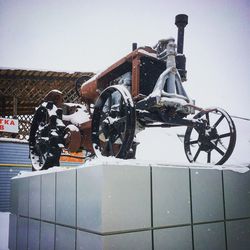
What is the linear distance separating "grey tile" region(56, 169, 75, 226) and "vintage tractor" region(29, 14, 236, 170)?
52cm

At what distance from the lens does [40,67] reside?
38.3 ft

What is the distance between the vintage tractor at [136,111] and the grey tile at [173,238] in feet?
2.67

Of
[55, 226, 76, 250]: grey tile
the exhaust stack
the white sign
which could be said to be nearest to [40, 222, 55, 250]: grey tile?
[55, 226, 76, 250]: grey tile

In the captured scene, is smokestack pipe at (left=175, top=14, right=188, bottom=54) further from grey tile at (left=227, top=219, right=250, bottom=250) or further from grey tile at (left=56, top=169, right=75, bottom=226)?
grey tile at (left=227, top=219, right=250, bottom=250)

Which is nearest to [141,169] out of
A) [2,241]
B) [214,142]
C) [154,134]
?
[214,142]

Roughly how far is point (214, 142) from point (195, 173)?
104cm

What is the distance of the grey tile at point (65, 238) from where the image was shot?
282cm

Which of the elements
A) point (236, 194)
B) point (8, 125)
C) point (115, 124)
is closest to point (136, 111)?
point (115, 124)

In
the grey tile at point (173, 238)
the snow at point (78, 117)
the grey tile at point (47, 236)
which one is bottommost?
the grey tile at point (47, 236)

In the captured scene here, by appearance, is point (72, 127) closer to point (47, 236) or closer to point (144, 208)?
point (47, 236)

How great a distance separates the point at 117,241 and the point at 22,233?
2.45 m

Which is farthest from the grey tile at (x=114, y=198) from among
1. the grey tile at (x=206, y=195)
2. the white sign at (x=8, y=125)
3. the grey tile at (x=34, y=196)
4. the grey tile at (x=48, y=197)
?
the white sign at (x=8, y=125)

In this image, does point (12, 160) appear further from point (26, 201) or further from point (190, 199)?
point (190, 199)

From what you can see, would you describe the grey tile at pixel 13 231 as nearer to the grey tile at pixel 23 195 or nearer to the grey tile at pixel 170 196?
the grey tile at pixel 23 195
